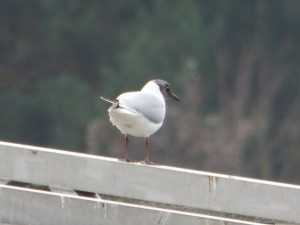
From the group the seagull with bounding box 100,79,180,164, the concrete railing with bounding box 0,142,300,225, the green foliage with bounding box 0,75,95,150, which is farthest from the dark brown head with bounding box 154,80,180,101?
the green foliage with bounding box 0,75,95,150

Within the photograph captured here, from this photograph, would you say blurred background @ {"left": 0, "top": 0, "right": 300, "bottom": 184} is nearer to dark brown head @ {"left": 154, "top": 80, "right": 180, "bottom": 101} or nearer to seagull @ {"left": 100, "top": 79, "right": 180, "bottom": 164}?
dark brown head @ {"left": 154, "top": 80, "right": 180, "bottom": 101}

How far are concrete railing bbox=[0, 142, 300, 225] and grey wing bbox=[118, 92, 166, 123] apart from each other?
107 cm

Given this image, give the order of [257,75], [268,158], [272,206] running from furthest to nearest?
[257,75], [268,158], [272,206]

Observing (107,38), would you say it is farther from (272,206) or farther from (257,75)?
(272,206)

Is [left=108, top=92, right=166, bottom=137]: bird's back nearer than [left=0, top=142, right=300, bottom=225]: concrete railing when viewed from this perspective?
No

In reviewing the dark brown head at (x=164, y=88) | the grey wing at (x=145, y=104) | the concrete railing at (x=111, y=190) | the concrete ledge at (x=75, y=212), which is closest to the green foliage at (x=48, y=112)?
the dark brown head at (x=164, y=88)

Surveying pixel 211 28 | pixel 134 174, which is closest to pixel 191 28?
pixel 211 28

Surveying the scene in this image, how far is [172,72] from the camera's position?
32.9 meters

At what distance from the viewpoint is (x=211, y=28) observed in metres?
36.8

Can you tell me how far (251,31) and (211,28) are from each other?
1700mm

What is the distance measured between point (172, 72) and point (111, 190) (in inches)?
1030

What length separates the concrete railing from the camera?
6453 millimetres

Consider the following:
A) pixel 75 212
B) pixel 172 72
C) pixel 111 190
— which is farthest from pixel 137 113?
pixel 172 72

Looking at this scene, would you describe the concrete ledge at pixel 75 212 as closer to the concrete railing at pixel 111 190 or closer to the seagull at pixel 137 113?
the concrete railing at pixel 111 190
